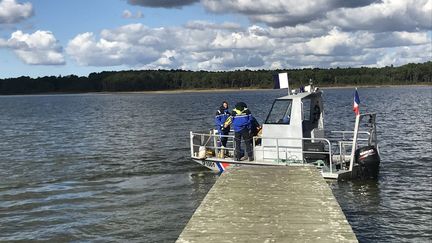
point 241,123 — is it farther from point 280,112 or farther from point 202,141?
point 202,141

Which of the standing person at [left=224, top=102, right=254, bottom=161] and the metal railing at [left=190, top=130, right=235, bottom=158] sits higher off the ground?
the standing person at [left=224, top=102, right=254, bottom=161]

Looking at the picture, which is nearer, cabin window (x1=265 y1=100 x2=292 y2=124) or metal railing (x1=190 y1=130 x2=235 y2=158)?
cabin window (x1=265 y1=100 x2=292 y2=124)

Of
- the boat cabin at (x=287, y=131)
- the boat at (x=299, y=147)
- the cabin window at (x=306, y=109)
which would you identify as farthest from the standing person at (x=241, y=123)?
the cabin window at (x=306, y=109)

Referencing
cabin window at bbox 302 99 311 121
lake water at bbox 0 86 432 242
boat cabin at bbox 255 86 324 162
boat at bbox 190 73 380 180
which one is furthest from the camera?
cabin window at bbox 302 99 311 121

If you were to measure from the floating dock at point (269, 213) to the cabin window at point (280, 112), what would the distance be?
5388 millimetres

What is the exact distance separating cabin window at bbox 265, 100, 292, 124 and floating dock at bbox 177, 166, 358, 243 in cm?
539

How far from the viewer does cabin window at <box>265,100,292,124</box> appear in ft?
51.4

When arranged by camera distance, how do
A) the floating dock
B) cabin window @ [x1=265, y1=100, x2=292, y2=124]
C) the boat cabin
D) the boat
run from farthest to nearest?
cabin window @ [x1=265, y1=100, x2=292, y2=124] < the boat cabin < the boat < the floating dock

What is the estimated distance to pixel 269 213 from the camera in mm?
7309

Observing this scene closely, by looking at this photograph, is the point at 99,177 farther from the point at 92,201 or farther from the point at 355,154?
the point at 355,154

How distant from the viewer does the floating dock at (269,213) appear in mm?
6180

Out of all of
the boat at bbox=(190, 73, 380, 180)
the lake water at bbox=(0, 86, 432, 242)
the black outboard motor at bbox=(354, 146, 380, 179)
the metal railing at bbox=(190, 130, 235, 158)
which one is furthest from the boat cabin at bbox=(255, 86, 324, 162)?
the metal railing at bbox=(190, 130, 235, 158)

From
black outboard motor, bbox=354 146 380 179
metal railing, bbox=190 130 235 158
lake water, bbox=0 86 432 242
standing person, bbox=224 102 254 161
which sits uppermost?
standing person, bbox=224 102 254 161

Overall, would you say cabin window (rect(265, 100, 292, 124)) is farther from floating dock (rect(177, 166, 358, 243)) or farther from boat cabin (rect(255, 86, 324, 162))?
floating dock (rect(177, 166, 358, 243))
